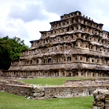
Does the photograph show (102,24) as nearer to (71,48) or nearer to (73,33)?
(73,33)

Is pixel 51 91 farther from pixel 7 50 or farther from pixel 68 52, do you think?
pixel 7 50

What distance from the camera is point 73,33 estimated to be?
4022 centimetres

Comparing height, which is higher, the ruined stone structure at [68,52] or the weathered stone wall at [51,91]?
the ruined stone structure at [68,52]

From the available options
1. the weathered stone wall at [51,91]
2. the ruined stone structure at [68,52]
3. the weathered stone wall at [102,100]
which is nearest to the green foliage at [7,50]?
the ruined stone structure at [68,52]

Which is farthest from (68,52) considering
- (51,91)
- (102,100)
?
(102,100)

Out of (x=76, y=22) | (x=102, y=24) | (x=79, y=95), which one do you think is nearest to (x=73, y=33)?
(x=76, y=22)

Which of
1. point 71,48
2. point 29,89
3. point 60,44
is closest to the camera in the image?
point 29,89

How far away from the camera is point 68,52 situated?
1487 inches

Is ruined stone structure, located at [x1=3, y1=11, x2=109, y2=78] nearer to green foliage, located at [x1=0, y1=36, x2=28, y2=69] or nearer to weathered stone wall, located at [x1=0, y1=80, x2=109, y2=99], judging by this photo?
green foliage, located at [x1=0, y1=36, x2=28, y2=69]

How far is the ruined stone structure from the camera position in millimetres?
36219

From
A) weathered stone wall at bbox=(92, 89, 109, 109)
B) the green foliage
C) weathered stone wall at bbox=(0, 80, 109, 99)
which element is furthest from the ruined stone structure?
weathered stone wall at bbox=(92, 89, 109, 109)

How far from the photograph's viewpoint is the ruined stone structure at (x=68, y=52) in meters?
36.2

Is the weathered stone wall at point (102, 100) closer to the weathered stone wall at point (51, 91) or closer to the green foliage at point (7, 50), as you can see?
the weathered stone wall at point (51, 91)

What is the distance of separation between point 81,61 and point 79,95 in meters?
20.3
